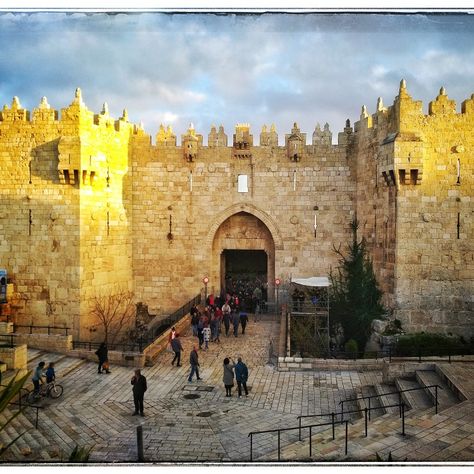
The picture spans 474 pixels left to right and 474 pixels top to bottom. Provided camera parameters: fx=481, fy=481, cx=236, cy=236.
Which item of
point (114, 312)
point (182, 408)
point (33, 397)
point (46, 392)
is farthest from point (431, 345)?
point (114, 312)

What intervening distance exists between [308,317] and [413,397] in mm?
8192

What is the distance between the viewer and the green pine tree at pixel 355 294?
18234 millimetres

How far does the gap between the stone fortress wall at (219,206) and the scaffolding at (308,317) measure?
38.5 inches

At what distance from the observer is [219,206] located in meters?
22.2

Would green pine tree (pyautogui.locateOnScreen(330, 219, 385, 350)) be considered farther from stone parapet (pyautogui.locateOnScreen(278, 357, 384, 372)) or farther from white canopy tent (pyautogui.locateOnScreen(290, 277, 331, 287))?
stone parapet (pyautogui.locateOnScreen(278, 357, 384, 372))

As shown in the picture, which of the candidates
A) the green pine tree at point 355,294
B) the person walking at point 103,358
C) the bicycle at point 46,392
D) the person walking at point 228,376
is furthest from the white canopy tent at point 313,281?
the bicycle at point 46,392

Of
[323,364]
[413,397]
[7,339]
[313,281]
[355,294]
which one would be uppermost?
[313,281]

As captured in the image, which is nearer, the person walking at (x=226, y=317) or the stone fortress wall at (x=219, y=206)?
the stone fortress wall at (x=219, y=206)

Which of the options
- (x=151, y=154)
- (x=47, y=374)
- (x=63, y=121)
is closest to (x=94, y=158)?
(x=63, y=121)

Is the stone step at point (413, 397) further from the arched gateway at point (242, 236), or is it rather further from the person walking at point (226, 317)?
the arched gateway at point (242, 236)

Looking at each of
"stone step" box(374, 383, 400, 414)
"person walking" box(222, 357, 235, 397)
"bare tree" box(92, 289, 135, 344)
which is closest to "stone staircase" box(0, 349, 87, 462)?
"person walking" box(222, 357, 235, 397)

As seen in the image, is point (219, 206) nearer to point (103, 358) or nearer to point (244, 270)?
point (244, 270)

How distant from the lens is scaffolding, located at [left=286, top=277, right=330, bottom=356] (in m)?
17.7
